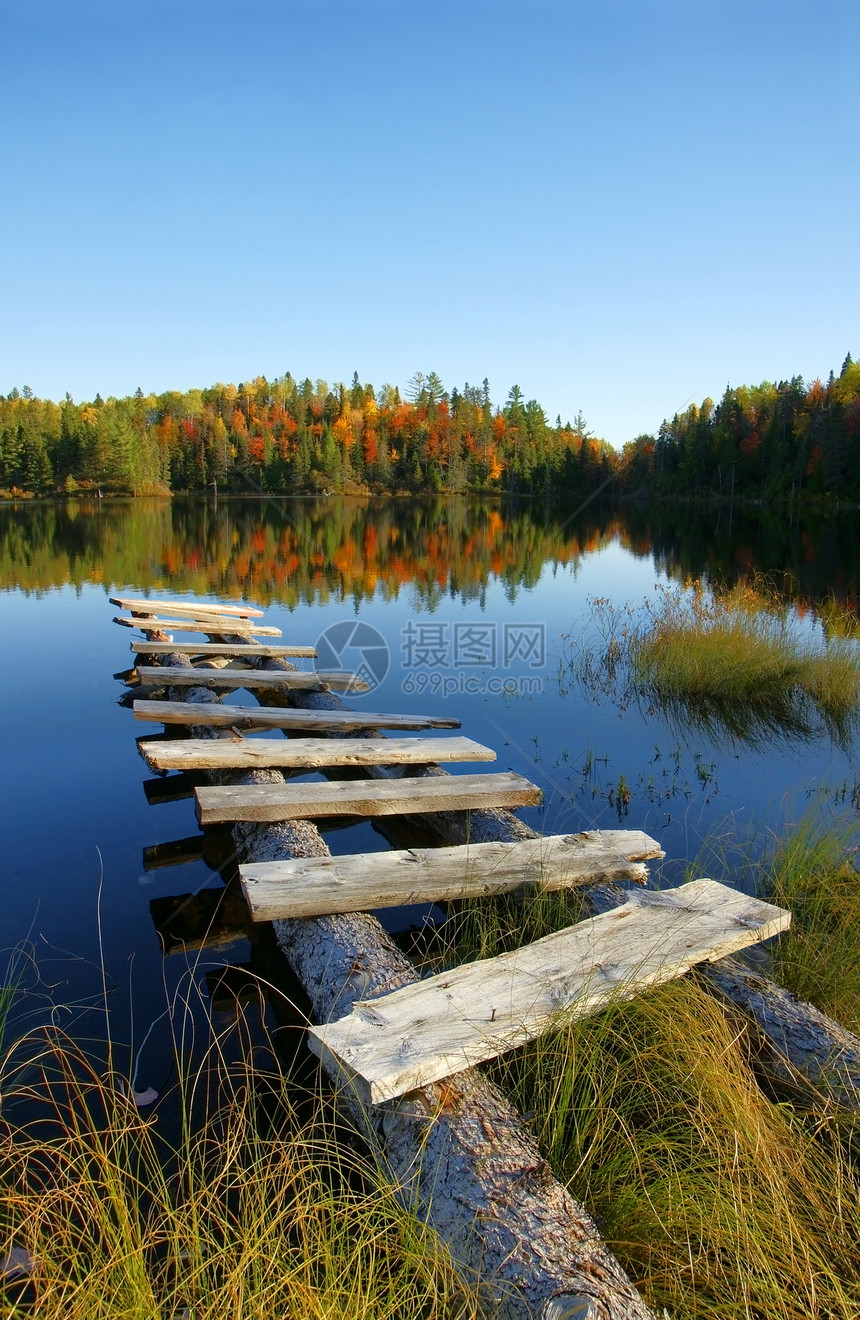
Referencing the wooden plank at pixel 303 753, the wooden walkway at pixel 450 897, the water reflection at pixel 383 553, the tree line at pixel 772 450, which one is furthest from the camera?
the tree line at pixel 772 450

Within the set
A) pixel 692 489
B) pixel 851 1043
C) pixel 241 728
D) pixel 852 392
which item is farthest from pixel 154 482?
pixel 851 1043

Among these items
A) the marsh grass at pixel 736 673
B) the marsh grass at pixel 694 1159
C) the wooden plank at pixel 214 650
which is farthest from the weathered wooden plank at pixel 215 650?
the marsh grass at pixel 694 1159

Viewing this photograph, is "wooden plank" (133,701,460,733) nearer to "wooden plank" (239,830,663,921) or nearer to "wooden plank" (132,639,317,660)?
"wooden plank" (239,830,663,921)

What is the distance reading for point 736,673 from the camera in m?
9.00

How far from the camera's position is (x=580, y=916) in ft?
12.5

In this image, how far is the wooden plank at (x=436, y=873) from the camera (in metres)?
3.50

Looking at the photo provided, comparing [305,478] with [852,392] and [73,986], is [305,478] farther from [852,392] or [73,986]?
[73,986]

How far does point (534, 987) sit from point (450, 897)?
974 millimetres

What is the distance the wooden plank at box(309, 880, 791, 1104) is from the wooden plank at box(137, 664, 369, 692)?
556 cm

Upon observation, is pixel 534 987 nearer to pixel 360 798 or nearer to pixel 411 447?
pixel 360 798

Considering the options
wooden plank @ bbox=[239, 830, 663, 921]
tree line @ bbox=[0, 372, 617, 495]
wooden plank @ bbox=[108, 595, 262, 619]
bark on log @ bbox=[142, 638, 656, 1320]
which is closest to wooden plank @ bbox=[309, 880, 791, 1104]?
bark on log @ bbox=[142, 638, 656, 1320]

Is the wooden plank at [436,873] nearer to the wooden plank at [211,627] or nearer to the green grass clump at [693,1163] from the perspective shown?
the green grass clump at [693,1163]

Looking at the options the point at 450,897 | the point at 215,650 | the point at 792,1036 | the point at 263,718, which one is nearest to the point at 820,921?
the point at 792,1036

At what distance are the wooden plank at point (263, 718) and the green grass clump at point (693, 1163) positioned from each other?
4.28 metres
